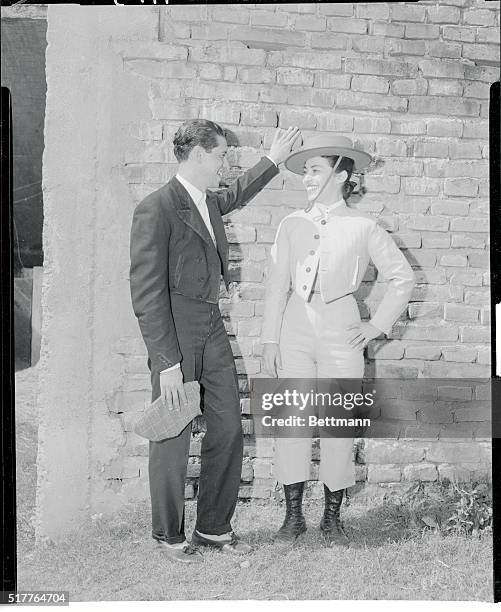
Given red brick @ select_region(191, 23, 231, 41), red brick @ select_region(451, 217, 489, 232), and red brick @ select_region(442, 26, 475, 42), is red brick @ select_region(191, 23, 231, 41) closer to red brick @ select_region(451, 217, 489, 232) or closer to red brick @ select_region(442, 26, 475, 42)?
red brick @ select_region(442, 26, 475, 42)

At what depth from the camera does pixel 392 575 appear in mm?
4121

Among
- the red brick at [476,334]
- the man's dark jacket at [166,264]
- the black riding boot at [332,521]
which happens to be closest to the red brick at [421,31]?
the man's dark jacket at [166,264]

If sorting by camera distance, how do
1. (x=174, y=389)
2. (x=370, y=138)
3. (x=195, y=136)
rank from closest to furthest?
1. (x=174, y=389)
2. (x=195, y=136)
3. (x=370, y=138)

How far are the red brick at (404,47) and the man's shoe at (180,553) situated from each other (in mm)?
2853

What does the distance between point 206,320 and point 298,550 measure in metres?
1.31

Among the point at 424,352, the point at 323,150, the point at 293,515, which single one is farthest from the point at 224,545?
the point at 323,150

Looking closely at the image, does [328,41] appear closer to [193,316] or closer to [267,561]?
[193,316]

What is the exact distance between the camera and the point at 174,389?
13.2 ft

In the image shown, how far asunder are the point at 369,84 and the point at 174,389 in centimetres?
193

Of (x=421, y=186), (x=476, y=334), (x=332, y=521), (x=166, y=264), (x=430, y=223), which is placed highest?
(x=421, y=186)

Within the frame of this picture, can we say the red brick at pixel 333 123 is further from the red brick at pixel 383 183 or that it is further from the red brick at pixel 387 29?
the red brick at pixel 387 29

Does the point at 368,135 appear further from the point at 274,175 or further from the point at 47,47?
the point at 47,47

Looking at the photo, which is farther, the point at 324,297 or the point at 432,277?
the point at 432,277

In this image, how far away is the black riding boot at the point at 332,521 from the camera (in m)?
4.18
